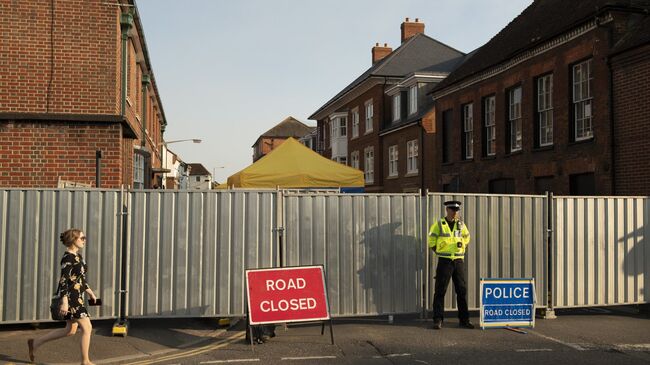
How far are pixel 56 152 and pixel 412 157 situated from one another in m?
22.5

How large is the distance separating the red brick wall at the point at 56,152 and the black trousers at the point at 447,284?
6299 mm

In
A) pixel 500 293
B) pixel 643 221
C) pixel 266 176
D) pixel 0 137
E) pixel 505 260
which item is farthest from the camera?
pixel 266 176

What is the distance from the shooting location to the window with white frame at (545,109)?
17688mm

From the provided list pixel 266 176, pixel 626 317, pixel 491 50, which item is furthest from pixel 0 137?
pixel 491 50

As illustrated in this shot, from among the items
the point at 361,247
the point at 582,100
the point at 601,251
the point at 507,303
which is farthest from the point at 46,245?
the point at 582,100

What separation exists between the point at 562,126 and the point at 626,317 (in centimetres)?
814

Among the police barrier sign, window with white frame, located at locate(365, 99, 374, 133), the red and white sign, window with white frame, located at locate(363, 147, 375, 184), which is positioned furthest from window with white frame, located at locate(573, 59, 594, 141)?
window with white frame, located at locate(365, 99, 374, 133)

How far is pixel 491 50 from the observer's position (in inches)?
892

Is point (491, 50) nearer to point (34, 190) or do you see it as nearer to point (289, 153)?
point (289, 153)

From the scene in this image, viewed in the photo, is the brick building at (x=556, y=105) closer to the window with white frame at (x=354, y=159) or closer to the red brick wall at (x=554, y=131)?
the red brick wall at (x=554, y=131)

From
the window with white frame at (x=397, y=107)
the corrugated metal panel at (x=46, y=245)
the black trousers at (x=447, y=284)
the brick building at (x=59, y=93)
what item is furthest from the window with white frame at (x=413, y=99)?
the corrugated metal panel at (x=46, y=245)

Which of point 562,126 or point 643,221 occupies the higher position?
point 562,126

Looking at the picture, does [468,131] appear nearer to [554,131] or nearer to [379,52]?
[554,131]

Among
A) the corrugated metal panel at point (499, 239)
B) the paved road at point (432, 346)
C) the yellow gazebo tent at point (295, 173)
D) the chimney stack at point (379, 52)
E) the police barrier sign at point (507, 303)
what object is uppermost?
the chimney stack at point (379, 52)
